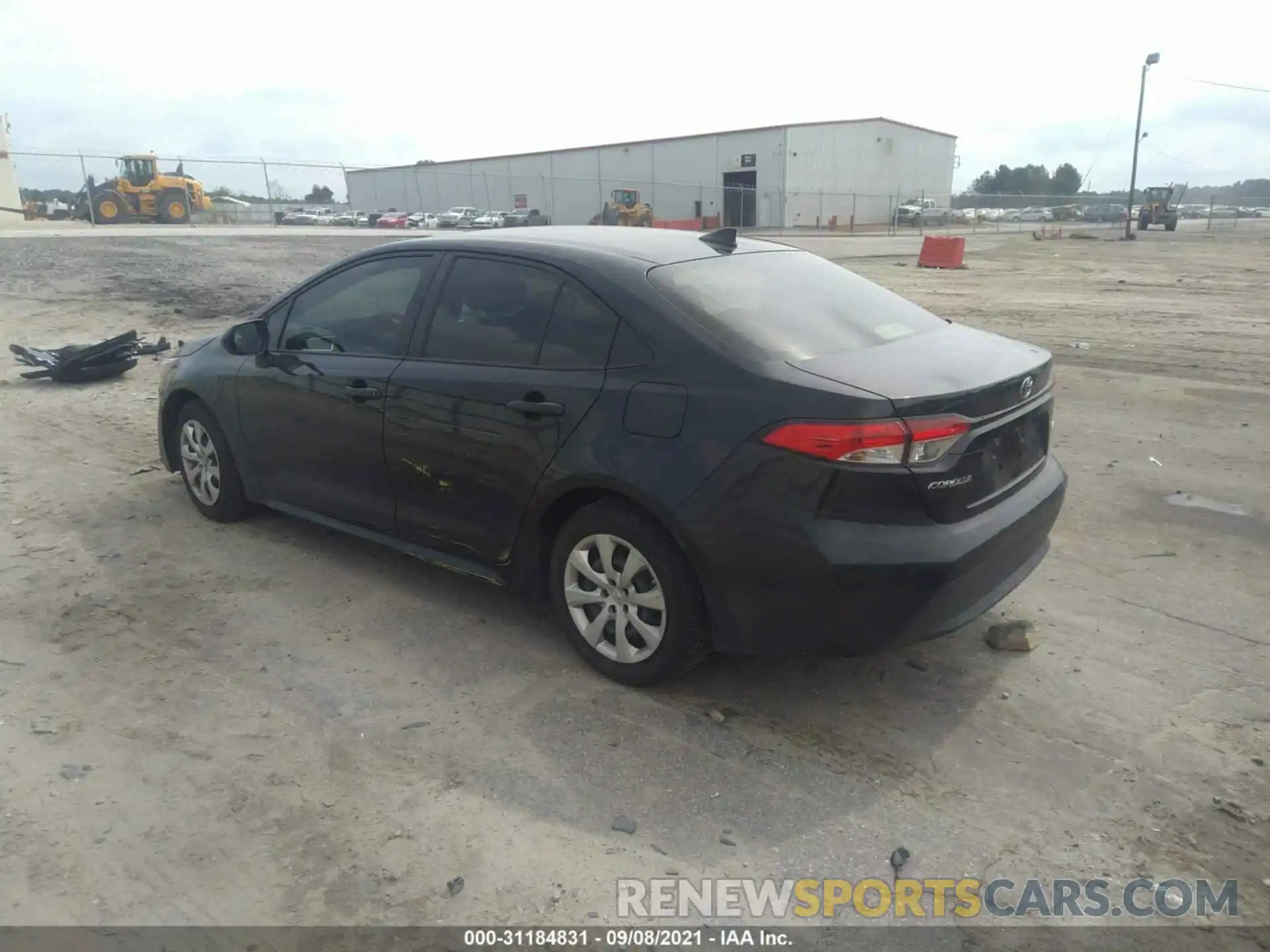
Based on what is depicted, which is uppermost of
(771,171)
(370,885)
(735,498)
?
(771,171)

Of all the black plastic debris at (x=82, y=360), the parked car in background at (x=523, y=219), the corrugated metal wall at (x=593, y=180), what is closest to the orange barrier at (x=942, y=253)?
the parked car in background at (x=523, y=219)

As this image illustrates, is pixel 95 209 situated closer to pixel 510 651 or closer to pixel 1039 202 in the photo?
pixel 510 651

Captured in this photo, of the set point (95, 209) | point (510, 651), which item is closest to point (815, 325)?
point (510, 651)

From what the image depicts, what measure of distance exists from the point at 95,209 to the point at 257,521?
3624cm

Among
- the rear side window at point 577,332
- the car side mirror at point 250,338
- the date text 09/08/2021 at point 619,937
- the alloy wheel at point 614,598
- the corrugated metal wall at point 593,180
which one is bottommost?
the date text 09/08/2021 at point 619,937

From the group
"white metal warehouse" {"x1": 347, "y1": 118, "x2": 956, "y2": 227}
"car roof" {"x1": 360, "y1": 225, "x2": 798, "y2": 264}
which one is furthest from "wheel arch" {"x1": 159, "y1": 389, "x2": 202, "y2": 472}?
"white metal warehouse" {"x1": 347, "y1": 118, "x2": 956, "y2": 227}

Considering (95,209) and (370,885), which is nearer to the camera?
(370,885)

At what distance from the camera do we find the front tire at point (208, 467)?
17.0 feet

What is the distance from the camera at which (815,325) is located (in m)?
3.59

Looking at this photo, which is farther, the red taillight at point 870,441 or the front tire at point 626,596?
the front tire at point 626,596

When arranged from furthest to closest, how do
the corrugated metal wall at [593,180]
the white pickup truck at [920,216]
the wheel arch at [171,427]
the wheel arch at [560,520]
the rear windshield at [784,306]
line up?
the white pickup truck at [920,216] → the corrugated metal wall at [593,180] → the wheel arch at [171,427] → the rear windshield at [784,306] → the wheel arch at [560,520]

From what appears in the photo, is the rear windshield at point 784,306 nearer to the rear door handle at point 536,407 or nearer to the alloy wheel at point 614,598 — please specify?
the rear door handle at point 536,407

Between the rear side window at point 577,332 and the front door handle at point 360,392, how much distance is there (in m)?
0.94

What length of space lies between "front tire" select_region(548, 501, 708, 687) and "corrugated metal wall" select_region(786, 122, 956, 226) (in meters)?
56.4
